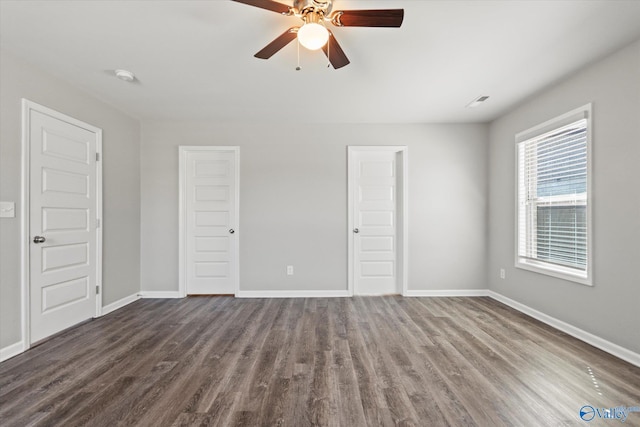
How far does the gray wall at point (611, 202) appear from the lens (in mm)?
2215

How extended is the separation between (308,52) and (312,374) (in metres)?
2.61

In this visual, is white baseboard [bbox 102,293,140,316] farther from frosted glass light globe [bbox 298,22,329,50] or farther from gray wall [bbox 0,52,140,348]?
frosted glass light globe [bbox 298,22,329,50]

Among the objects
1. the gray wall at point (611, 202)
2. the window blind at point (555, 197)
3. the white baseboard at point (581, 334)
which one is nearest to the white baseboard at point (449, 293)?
the white baseboard at point (581, 334)

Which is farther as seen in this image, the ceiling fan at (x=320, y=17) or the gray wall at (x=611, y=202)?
the gray wall at (x=611, y=202)

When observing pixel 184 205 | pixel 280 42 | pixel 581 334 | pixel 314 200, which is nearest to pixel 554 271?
pixel 581 334

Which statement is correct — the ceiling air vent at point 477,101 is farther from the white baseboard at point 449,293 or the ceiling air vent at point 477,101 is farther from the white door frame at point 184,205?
the white door frame at point 184,205

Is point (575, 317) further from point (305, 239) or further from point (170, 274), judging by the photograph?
point (170, 274)

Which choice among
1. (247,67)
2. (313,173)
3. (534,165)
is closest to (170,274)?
(313,173)

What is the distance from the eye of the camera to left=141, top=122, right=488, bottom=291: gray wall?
404cm

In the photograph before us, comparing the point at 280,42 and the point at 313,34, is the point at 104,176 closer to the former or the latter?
the point at 280,42

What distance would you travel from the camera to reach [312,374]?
6.68 ft

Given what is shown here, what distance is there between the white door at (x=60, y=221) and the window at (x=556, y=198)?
16.9 ft

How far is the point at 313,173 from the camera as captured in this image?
409 cm

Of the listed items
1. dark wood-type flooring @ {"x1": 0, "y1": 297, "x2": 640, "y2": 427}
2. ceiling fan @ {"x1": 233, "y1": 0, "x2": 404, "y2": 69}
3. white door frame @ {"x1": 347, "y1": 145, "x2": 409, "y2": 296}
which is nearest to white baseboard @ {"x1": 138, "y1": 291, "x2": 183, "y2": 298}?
dark wood-type flooring @ {"x1": 0, "y1": 297, "x2": 640, "y2": 427}
